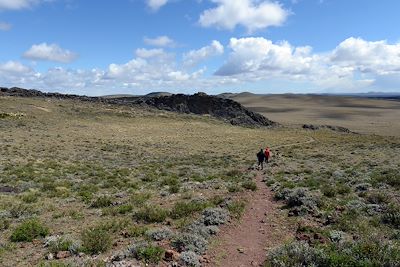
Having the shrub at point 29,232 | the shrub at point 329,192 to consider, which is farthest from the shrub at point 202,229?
the shrub at point 329,192

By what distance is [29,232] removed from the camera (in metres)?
10.8

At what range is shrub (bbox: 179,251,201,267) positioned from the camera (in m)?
8.98

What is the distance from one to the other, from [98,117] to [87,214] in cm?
6295

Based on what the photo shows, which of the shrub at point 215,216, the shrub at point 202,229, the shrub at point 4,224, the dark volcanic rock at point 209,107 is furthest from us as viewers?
the dark volcanic rock at point 209,107

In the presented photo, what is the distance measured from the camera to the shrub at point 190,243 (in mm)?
9734

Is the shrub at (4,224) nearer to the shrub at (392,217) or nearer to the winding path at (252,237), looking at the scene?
the winding path at (252,237)

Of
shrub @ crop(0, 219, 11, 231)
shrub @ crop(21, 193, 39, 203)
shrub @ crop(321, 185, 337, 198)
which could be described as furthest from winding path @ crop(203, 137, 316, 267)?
shrub @ crop(21, 193, 39, 203)

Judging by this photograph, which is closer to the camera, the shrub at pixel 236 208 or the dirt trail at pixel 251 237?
the dirt trail at pixel 251 237

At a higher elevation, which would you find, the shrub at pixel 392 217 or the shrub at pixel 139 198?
the shrub at pixel 392 217

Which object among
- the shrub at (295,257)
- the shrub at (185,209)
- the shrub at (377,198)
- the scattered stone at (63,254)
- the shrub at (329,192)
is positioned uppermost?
the shrub at (295,257)

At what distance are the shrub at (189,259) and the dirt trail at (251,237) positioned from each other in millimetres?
290

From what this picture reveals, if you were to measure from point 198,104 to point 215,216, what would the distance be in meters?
91.3

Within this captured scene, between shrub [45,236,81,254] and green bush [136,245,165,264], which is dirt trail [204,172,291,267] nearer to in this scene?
green bush [136,245,165,264]

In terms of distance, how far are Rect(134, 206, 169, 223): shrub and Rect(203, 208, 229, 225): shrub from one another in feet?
4.18
